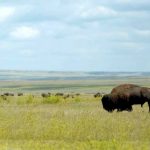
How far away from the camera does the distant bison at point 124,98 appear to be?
121ft

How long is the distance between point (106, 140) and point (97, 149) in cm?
281

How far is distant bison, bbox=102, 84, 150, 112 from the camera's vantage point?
121ft

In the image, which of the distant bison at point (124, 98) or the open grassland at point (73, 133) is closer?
the open grassland at point (73, 133)

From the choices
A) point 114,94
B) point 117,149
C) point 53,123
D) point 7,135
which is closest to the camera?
point 117,149

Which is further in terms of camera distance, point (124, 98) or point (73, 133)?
point (124, 98)

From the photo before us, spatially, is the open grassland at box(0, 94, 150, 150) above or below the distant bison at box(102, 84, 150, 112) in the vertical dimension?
below

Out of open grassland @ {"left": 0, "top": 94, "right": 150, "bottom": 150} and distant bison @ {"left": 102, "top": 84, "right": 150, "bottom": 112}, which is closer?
open grassland @ {"left": 0, "top": 94, "right": 150, "bottom": 150}

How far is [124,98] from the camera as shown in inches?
1471

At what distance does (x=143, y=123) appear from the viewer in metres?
25.4

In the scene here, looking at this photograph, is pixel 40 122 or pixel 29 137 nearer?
pixel 29 137

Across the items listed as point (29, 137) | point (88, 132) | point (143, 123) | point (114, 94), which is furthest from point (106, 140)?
point (114, 94)

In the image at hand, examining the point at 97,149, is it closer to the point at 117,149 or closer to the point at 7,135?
the point at 117,149

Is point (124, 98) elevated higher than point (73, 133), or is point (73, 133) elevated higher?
point (124, 98)

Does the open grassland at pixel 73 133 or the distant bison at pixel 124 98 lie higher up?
the distant bison at pixel 124 98
